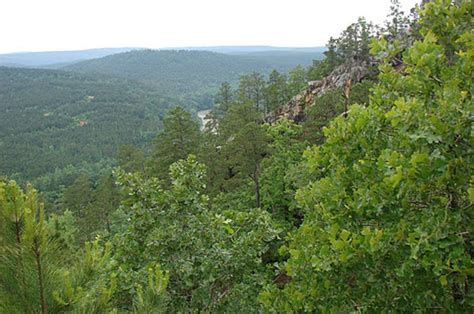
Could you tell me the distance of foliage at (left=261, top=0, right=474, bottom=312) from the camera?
3.73 meters

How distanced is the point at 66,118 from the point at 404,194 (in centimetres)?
13562

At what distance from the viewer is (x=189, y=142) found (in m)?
22.5

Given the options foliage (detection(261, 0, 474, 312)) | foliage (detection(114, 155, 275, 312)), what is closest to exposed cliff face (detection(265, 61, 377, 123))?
foliage (detection(114, 155, 275, 312))

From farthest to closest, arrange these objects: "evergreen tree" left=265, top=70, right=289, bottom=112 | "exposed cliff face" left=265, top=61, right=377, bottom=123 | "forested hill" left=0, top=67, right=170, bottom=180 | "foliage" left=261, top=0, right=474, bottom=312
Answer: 1. "forested hill" left=0, top=67, right=170, bottom=180
2. "evergreen tree" left=265, top=70, right=289, bottom=112
3. "exposed cliff face" left=265, top=61, right=377, bottom=123
4. "foliage" left=261, top=0, right=474, bottom=312

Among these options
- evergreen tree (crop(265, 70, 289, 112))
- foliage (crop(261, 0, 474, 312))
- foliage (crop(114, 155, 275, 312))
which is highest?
foliage (crop(261, 0, 474, 312))

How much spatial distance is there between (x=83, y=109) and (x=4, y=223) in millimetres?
144612

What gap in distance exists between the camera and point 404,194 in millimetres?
4078

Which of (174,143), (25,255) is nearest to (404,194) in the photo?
(25,255)

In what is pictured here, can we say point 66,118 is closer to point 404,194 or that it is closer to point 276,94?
point 276,94

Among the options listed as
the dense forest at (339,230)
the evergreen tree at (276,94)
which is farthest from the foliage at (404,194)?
the evergreen tree at (276,94)

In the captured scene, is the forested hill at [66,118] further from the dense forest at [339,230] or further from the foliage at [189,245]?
the dense forest at [339,230]

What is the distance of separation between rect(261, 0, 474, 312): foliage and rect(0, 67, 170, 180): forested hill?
259ft

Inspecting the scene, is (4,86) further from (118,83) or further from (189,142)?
(189,142)

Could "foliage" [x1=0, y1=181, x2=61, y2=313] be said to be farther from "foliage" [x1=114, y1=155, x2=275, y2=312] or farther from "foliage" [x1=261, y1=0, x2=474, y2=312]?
"foliage" [x1=114, y1=155, x2=275, y2=312]
